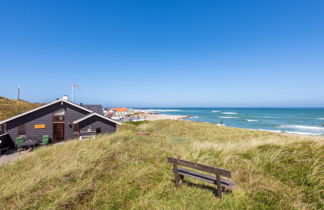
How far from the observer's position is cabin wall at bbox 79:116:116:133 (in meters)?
14.9

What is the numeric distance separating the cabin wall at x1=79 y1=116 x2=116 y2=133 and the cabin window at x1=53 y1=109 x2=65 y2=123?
1969mm

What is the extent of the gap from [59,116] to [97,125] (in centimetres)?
394

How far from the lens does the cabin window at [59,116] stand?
46.9 ft

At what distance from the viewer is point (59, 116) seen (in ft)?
47.4

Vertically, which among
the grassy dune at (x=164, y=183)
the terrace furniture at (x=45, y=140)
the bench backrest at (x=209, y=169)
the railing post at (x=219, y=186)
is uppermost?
the bench backrest at (x=209, y=169)

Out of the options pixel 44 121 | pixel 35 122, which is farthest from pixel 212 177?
pixel 35 122

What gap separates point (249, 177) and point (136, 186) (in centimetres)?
393

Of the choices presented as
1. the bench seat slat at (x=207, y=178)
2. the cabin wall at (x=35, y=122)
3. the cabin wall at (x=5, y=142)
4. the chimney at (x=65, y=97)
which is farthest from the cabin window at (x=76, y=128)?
the bench seat slat at (x=207, y=178)

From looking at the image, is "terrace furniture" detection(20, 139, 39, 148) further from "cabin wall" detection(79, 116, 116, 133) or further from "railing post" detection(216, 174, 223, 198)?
"railing post" detection(216, 174, 223, 198)

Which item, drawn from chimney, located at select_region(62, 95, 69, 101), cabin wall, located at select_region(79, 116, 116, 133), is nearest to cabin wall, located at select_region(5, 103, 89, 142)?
chimney, located at select_region(62, 95, 69, 101)

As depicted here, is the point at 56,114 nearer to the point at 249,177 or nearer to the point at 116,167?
the point at 116,167

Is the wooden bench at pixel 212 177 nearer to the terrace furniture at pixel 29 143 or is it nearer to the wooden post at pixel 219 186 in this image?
the wooden post at pixel 219 186

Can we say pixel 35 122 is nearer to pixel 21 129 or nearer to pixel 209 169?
pixel 21 129

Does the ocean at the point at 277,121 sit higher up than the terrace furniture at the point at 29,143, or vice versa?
the terrace furniture at the point at 29,143
